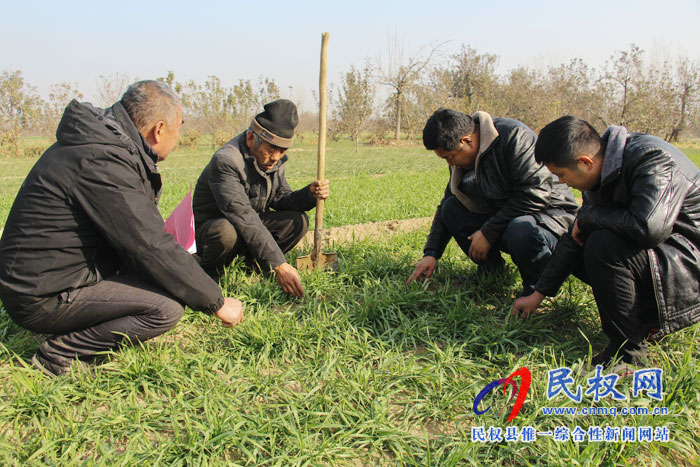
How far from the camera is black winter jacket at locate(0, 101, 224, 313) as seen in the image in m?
2.13

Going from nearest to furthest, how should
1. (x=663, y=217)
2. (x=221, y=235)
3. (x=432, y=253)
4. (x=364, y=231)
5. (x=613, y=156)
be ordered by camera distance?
(x=663, y=217), (x=613, y=156), (x=221, y=235), (x=432, y=253), (x=364, y=231)

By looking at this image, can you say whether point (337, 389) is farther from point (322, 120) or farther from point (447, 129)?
point (322, 120)

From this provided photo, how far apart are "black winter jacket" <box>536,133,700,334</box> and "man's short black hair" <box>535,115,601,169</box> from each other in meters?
0.13

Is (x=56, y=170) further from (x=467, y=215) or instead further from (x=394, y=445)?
(x=467, y=215)

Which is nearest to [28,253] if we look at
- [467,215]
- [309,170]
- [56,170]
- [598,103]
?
[56,170]

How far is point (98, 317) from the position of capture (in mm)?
2348

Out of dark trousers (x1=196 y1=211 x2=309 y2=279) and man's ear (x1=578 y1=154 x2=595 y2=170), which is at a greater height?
man's ear (x1=578 y1=154 x2=595 y2=170)

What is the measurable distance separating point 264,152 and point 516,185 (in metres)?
1.90

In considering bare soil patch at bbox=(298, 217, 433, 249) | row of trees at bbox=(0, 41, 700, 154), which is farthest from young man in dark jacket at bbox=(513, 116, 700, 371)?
row of trees at bbox=(0, 41, 700, 154)

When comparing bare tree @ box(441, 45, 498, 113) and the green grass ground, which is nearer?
the green grass ground

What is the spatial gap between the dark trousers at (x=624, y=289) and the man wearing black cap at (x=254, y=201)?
6.01 ft

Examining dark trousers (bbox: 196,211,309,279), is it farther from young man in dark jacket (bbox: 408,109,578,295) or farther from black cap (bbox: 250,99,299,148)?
young man in dark jacket (bbox: 408,109,578,295)

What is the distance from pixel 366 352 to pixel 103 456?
4.42 ft

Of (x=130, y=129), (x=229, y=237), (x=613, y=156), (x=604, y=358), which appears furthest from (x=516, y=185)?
(x=130, y=129)
